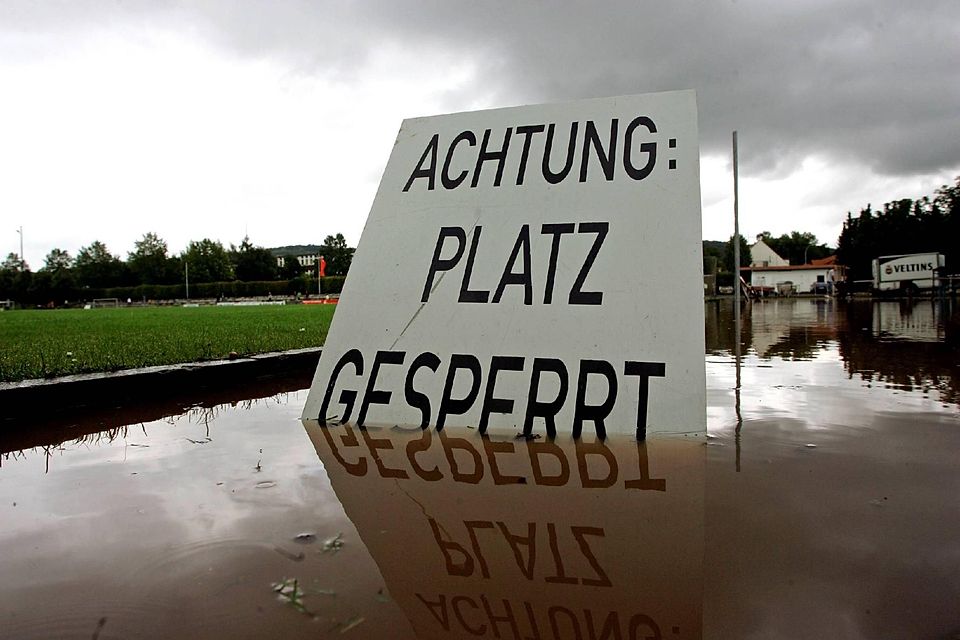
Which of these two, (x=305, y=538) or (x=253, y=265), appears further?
(x=253, y=265)

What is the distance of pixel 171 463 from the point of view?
9.30 ft

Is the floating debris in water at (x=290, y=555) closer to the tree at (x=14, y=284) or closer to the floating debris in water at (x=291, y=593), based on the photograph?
the floating debris in water at (x=291, y=593)

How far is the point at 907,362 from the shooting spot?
19.3ft

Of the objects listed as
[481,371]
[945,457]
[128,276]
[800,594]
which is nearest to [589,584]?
[800,594]

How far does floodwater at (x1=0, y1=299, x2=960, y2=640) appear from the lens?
1.46 meters

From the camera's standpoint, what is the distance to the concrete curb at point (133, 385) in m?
3.94

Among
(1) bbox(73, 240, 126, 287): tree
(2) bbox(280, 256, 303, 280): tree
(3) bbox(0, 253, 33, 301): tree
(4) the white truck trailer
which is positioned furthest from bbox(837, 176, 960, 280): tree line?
(1) bbox(73, 240, 126, 287): tree

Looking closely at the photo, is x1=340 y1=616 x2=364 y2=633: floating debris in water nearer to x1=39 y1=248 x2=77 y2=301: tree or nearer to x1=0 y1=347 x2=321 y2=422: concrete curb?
x1=0 y1=347 x2=321 y2=422: concrete curb

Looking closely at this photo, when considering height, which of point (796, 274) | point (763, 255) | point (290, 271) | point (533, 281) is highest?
point (763, 255)

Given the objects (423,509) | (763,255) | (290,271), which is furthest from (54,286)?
(763,255)

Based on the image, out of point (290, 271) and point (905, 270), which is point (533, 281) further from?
point (290, 271)

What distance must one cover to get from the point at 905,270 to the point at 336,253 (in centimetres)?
7366

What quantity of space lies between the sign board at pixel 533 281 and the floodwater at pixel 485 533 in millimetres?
220

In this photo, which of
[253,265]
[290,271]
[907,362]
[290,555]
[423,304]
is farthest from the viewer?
[290,271]
